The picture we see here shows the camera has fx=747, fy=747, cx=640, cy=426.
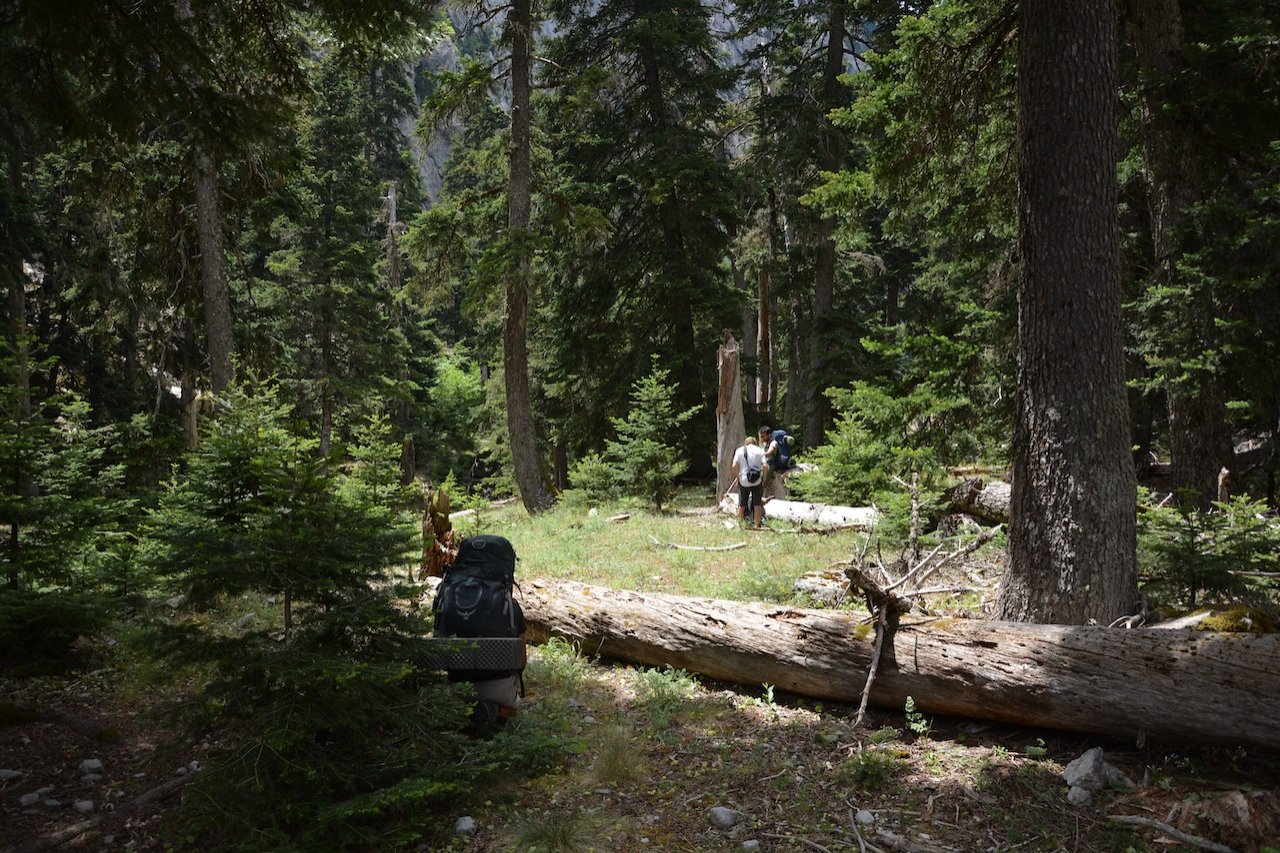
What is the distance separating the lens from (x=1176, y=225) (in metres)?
8.48

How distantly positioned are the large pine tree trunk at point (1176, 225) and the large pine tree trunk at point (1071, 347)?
11.4ft

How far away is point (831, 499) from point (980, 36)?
7.06 metres

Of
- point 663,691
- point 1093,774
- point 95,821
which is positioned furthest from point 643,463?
point 95,821

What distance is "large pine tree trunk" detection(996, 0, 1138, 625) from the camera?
5.51 meters

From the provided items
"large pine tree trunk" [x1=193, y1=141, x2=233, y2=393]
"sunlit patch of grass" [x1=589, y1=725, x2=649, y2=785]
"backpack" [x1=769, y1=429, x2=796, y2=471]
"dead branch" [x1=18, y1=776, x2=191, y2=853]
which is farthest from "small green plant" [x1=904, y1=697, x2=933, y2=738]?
"large pine tree trunk" [x1=193, y1=141, x2=233, y2=393]

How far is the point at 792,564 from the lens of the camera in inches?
361

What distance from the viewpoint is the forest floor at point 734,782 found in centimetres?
407

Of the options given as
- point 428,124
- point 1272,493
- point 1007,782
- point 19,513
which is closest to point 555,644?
point 1007,782

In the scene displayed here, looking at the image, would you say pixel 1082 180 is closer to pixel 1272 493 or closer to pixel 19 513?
pixel 1272 493

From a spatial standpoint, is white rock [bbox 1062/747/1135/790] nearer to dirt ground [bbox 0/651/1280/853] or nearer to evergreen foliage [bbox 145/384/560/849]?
dirt ground [bbox 0/651/1280/853]

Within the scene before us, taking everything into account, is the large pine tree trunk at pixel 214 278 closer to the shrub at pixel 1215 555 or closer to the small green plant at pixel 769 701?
the small green plant at pixel 769 701

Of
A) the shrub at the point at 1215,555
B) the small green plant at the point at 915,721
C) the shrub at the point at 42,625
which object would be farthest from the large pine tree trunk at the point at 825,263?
the shrub at the point at 42,625

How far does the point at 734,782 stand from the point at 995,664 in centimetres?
189

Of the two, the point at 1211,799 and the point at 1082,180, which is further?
the point at 1082,180
